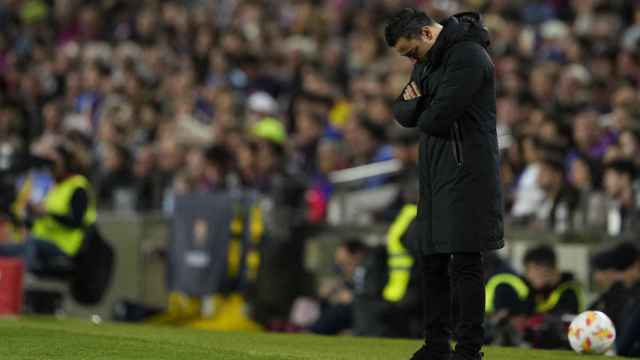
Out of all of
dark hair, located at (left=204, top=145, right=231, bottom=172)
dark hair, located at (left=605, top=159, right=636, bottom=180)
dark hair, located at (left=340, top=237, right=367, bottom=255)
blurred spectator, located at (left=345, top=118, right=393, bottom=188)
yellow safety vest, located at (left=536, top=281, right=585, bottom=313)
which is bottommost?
yellow safety vest, located at (left=536, top=281, right=585, bottom=313)

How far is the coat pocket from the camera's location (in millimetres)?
8781

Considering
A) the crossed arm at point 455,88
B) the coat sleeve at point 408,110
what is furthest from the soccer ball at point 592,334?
the crossed arm at point 455,88

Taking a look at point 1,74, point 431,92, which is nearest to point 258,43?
point 1,74

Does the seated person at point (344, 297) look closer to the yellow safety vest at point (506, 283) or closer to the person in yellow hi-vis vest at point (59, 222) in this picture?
the yellow safety vest at point (506, 283)

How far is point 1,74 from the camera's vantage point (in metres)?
24.5

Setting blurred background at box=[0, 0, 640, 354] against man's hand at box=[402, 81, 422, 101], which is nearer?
man's hand at box=[402, 81, 422, 101]

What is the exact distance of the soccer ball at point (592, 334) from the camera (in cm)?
1116

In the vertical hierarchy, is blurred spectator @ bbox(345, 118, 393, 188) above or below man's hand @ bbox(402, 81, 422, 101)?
above

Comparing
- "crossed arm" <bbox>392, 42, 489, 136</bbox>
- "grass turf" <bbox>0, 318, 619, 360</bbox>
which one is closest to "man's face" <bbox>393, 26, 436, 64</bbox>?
"crossed arm" <bbox>392, 42, 489, 136</bbox>

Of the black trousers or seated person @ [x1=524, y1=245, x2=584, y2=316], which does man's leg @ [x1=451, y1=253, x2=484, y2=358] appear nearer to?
the black trousers

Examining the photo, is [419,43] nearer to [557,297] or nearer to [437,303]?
[437,303]

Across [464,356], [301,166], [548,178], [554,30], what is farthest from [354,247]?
[464,356]

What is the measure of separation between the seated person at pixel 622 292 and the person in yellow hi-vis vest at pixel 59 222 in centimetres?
547

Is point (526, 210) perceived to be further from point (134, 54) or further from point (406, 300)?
point (134, 54)
